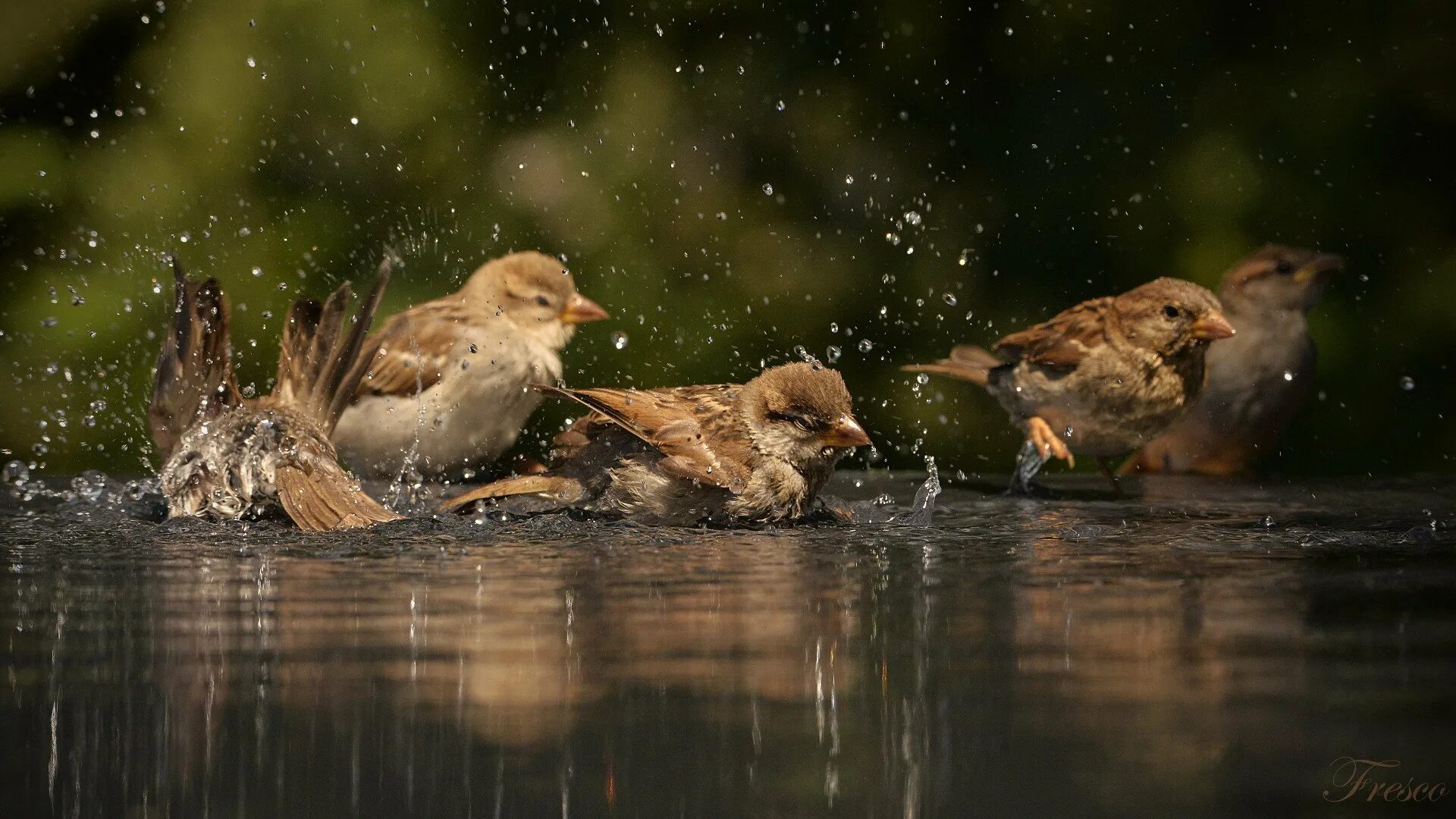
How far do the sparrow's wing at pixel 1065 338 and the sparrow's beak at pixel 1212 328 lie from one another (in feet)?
1.05

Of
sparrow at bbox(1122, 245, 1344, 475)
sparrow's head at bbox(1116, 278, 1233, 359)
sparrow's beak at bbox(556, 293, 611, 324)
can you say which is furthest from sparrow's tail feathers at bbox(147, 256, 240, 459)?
sparrow at bbox(1122, 245, 1344, 475)

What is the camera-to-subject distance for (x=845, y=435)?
14.7ft

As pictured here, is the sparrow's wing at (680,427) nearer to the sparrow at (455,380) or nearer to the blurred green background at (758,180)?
the sparrow at (455,380)

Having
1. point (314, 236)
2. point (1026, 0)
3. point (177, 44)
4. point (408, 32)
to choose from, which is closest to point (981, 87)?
point (1026, 0)

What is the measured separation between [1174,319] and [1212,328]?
0.48ft

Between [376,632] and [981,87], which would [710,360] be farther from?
[376,632]

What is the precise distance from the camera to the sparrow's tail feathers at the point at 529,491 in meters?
4.51

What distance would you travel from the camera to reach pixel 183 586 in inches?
129

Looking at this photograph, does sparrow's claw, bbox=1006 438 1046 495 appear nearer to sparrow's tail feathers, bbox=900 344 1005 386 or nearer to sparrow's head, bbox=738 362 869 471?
sparrow's tail feathers, bbox=900 344 1005 386

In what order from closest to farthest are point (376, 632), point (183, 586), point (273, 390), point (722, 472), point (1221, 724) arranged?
point (1221, 724)
point (376, 632)
point (183, 586)
point (722, 472)
point (273, 390)

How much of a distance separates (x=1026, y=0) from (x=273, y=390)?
3801 mm

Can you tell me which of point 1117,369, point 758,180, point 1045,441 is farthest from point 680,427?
point 758,180

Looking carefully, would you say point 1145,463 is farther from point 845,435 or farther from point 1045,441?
point 845,435

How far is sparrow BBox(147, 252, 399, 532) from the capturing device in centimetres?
454
